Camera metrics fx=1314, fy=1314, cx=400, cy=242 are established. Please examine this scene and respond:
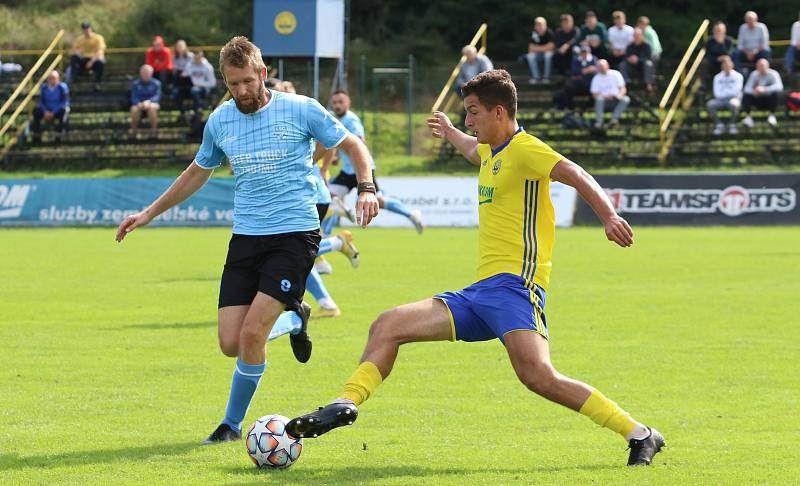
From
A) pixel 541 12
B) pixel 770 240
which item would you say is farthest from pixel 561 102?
pixel 541 12

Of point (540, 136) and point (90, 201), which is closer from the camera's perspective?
point (90, 201)

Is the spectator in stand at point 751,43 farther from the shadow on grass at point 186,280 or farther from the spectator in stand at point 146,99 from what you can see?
the shadow on grass at point 186,280

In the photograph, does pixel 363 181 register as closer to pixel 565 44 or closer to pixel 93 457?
pixel 93 457

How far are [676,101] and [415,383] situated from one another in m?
23.4

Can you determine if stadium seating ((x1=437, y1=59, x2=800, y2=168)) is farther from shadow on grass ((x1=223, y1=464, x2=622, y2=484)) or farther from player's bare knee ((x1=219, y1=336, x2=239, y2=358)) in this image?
shadow on grass ((x1=223, y1=464, x2=622, y2=484))

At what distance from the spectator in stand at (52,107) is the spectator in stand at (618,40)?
44.1 feet

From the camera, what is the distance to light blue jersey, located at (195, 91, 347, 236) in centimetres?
706

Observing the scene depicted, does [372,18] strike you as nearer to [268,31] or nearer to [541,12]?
[541,12]

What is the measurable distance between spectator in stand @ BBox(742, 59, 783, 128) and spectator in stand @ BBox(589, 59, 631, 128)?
2.73 m

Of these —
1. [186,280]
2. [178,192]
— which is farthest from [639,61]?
[178,192]

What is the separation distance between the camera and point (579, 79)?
31.0 metres

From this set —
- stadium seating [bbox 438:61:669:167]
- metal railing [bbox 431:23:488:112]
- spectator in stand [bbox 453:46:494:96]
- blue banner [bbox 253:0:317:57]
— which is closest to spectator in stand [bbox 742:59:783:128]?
stadium seating [bbox 438:61:669:167]

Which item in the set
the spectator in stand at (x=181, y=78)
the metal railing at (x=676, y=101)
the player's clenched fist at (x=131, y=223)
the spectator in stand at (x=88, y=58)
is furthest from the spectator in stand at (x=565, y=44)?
the player's clenched fist at (x=131, y=223)

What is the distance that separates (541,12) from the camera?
43.9 metres
